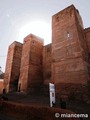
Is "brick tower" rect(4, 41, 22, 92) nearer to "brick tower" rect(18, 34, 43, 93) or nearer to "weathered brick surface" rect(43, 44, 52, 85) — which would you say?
"brick tower" rect(18, 34, 43, 93)

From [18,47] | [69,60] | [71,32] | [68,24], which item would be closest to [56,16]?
[68,24]

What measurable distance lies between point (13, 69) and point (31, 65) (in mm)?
5370

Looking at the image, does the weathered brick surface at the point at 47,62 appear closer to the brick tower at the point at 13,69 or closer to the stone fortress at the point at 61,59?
the stone fortress at the point at 61,59

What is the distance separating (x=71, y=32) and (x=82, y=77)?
504 centimetres

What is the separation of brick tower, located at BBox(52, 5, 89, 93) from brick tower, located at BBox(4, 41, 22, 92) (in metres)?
9.81

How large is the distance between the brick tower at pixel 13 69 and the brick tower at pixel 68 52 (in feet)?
32.2

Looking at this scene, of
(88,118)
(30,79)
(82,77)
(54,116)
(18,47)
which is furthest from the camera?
(18,47)

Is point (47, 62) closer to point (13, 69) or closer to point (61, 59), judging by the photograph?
point (61, 59)

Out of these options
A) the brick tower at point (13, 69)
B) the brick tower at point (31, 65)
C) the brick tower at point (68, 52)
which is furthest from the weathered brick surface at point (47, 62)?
the brick tower at point (13, 69)

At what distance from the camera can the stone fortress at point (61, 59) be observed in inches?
451

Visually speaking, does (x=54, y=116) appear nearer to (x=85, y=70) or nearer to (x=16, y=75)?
(x=85, y=70)

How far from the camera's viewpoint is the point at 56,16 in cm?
1552

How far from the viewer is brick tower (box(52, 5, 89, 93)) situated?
37.3 feet

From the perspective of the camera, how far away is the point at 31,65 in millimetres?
17438
